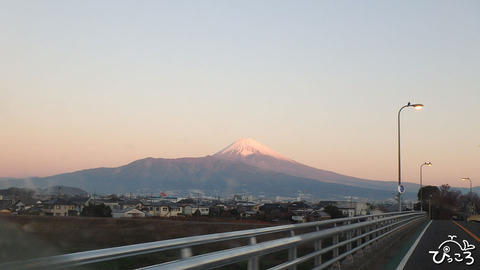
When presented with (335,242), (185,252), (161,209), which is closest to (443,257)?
(335,242)

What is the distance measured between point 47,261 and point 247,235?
3295mm

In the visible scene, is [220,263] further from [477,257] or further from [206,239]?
[477,257]

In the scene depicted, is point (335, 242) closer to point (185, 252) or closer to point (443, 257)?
point (185, 252)

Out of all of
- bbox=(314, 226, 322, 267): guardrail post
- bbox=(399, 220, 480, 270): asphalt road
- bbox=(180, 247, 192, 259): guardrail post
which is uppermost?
bbox=(180, 247, 192, 259): guardrail post

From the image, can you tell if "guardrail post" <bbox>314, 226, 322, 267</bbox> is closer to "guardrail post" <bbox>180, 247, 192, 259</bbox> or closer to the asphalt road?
"guardrail post" <bbox>180, 247, 192, 259</bbox>

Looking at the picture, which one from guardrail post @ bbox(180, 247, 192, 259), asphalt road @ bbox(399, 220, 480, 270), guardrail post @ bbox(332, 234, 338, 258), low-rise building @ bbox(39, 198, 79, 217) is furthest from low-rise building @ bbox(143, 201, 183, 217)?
guardrail post @ bbox(180, 247, 192, 259)

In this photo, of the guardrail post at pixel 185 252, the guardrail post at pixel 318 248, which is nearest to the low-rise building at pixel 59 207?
the guardrail post at pixel 318 248

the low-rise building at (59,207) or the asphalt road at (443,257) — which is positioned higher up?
the asphalt road at (443,257)

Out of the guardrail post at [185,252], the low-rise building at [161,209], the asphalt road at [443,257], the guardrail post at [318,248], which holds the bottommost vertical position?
the low-rise building at [161,209]

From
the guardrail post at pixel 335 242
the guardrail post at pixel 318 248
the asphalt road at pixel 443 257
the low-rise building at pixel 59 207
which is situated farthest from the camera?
the low-rise building at pixel 59 207

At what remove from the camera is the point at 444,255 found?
16.0m

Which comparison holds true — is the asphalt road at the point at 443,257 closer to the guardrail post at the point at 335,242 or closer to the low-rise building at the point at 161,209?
the guardrail post at the point at 335,242

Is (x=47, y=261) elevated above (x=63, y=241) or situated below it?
above

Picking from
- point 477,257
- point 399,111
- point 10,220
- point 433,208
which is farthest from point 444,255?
point 433,208
